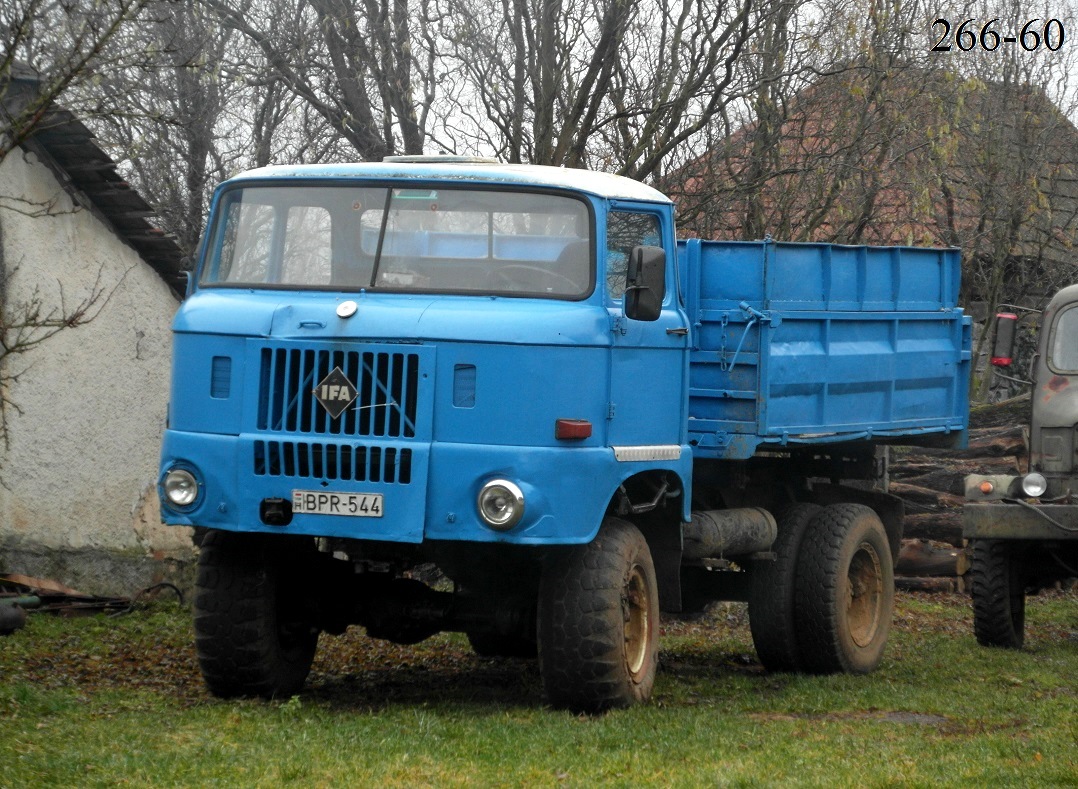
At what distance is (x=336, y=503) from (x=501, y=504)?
78 centimetres

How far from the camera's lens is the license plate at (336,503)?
23.8ft

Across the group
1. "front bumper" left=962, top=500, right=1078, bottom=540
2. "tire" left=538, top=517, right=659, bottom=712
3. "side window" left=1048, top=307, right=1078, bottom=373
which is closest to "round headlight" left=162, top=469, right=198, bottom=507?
"tire" left=538, top=517, right=659, bottom=712

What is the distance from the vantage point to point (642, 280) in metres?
7.70

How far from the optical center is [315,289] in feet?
25.4

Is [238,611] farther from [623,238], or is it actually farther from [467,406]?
[623,238]

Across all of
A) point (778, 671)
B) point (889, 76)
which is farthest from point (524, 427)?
point (889, 76)

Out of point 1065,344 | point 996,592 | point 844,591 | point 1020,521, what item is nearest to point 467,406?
point 844,591

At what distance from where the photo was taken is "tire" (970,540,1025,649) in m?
10.9

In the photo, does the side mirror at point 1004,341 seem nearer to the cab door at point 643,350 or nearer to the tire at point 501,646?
the cab door at point 643,350

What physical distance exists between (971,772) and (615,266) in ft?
9.83

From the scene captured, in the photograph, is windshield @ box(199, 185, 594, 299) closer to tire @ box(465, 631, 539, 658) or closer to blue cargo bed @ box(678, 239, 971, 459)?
blue cargo bed @ box(678, 239, 971, 459)

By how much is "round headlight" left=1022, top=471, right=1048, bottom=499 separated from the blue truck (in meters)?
2.20

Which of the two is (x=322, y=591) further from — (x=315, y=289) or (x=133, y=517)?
(x=133, y=517)

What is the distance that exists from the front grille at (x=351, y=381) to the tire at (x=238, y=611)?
82 centimetres
